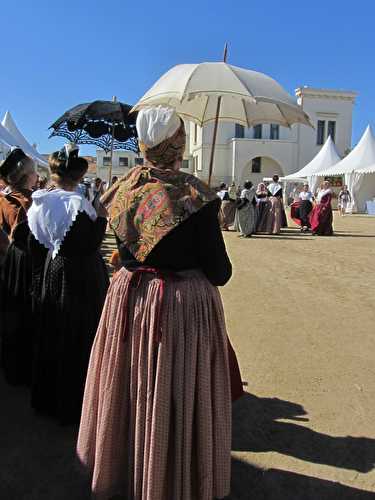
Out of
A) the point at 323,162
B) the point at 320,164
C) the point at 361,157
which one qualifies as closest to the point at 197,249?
the point at 361,157

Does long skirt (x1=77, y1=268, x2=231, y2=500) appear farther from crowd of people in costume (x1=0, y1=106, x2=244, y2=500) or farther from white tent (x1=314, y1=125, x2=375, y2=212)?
white tent (x1=314, y1=125, x2=375, y2=212)

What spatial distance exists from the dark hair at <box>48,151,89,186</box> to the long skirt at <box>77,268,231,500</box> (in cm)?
94

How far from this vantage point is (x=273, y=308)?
18.6 ft

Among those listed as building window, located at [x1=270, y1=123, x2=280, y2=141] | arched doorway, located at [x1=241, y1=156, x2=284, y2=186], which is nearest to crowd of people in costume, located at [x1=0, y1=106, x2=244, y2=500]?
arched doorway, located at [x1=241, y1=156, x2=284, y2=186]

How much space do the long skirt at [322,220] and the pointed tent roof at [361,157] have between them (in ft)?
41.6

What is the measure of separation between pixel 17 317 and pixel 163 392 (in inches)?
76.0

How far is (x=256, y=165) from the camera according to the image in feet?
Answer: 136

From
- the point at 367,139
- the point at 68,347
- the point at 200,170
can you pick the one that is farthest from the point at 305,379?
the point at 200,170

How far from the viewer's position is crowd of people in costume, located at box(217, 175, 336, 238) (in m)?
13.6

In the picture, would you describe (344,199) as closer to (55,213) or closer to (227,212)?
(227,212)

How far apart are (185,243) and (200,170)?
39912 millimetres

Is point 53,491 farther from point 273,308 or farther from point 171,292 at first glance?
point 273,308

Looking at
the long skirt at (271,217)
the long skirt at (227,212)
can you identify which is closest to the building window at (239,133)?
the long skirt at (227,212)

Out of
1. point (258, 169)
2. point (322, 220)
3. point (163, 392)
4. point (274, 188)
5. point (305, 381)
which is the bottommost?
point (305, 381)
